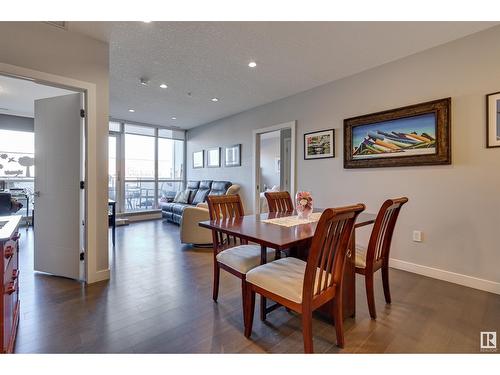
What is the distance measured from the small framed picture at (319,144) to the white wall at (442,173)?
3.5 inches

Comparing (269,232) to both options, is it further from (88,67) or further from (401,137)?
(88,67)

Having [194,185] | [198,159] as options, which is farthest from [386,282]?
[198,159]

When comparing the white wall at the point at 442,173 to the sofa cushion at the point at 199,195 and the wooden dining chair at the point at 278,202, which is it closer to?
the wooden dining chair at the point at 278,202

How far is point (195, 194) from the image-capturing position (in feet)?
19.8

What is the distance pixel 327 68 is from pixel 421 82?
1.07m

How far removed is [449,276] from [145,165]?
6.58 metres

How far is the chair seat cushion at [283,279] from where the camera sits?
4.71 feet

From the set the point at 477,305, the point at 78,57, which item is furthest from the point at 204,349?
the point at 78,57

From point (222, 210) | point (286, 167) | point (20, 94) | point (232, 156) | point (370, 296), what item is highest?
point (20, 94)

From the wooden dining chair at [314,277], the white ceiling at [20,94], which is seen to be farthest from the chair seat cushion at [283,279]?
the white ceiling at [20,94]

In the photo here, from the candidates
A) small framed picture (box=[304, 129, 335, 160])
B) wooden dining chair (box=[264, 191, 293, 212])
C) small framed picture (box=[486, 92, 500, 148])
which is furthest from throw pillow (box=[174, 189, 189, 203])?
small framed picture (box=[486, 92, 500, 148])

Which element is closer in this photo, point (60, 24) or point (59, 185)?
point (60, 24)
